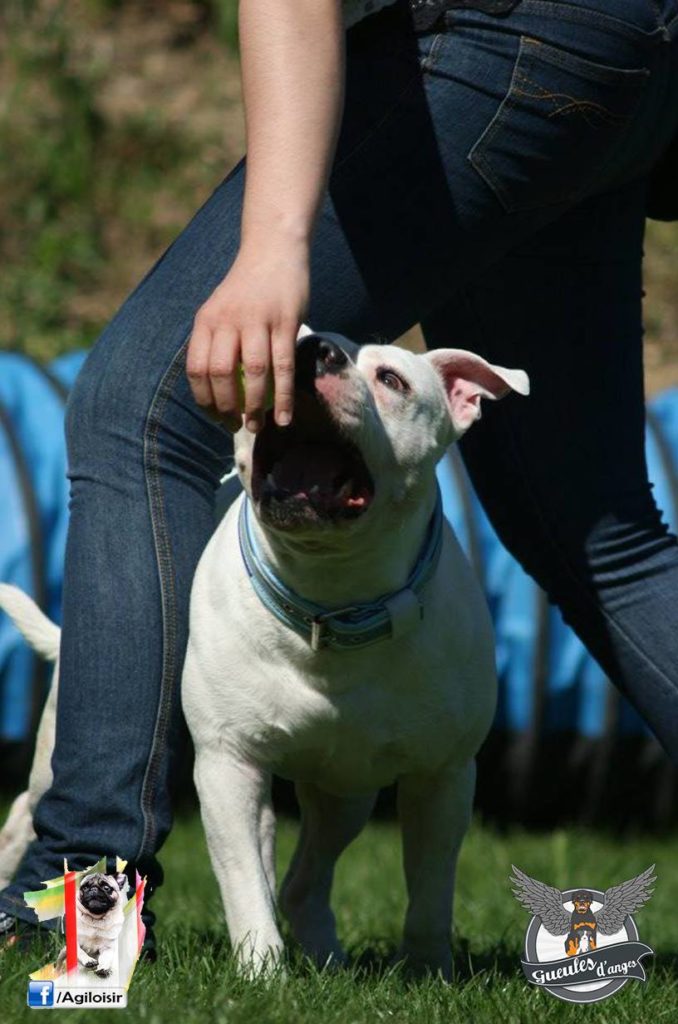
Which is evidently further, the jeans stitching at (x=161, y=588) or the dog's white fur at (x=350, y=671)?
the dog's white fur at (x=350, y=671)

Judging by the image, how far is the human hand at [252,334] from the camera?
244 centimetres

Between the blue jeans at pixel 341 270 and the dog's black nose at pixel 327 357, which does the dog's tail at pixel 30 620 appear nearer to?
the blue jeans at pixel 341 270

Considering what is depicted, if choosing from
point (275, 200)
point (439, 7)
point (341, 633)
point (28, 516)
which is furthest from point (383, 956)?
point (28, 516)

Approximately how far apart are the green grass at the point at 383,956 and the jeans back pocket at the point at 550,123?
1366mm

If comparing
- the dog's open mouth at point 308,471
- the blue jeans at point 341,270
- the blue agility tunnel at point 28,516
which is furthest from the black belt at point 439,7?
the blue agility tunnel at point 28,516

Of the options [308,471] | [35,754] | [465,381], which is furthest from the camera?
[35,754]

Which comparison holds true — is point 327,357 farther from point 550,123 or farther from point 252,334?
point 550,123

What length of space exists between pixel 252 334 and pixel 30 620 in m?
1.97

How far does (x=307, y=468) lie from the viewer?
9.41 feet

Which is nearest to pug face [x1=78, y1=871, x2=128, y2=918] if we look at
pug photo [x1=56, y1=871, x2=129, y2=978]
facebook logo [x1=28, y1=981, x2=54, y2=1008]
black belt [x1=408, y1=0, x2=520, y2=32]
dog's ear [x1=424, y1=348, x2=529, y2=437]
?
pug photo [x1=56, y1=871, x2=129, y2=978]

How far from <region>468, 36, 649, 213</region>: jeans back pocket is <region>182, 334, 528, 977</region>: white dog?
0.39 m

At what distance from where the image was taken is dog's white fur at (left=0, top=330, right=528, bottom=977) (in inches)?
117
